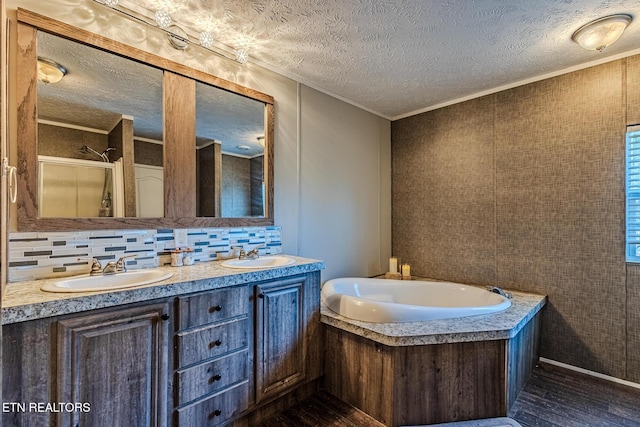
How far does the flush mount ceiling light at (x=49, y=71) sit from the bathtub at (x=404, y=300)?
2.10m

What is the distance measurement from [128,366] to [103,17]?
73.4 inches

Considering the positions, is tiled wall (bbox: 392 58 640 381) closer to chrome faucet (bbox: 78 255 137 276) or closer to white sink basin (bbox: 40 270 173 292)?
white sink basin (bbox: 40 270 173 292)

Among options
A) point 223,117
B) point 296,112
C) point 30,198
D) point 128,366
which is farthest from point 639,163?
point 30,198

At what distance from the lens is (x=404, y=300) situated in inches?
115

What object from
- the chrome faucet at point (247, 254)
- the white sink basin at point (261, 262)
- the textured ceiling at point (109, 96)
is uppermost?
the textured ceiling at point (109, 96)

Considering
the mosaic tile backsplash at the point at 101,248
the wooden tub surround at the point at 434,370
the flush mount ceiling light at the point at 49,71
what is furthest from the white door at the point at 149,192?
the wooden tub surround at the point at 434,370

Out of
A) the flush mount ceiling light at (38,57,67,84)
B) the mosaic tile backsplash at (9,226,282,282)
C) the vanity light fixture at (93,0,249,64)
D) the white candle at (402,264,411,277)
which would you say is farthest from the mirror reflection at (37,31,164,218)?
the white candle at (402,264,411,277)

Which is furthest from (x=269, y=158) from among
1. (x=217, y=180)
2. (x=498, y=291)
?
(x=498, y=291)

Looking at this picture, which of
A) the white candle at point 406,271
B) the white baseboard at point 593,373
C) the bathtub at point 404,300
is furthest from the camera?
the white candle at point 406,271

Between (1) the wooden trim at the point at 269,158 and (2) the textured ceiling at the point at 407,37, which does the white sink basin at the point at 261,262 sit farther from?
(2) the textured ceiling at the point at 407,37

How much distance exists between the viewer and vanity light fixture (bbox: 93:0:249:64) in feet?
5.83

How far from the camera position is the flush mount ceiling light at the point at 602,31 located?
1.85m

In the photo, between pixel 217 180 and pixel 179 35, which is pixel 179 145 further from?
pixel 179 35

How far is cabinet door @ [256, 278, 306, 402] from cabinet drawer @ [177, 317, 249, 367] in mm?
115
